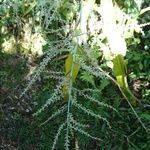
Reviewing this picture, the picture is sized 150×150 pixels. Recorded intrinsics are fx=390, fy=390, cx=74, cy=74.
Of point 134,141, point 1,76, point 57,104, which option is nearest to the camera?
point 134,141

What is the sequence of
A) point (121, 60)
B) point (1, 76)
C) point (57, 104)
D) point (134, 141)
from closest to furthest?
point (121, 60) < point (134, 141) < point (57, 104) < point (1, 76)

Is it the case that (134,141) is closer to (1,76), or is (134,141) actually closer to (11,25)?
(1,76)

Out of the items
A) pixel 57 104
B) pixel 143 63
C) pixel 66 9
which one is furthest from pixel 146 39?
pixel 57 104

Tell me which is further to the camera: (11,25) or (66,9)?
(11,25)

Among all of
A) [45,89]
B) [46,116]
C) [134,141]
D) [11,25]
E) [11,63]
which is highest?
[11,25]

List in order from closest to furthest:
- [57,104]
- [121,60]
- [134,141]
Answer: [121,60], [134,141], [57,104]

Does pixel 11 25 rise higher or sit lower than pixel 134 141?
higher

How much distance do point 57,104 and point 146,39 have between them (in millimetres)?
947

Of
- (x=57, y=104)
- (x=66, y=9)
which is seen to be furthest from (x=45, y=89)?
(x=66, y=9)

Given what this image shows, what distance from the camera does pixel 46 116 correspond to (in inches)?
126

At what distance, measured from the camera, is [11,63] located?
139 inches

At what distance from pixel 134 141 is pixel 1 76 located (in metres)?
1.29

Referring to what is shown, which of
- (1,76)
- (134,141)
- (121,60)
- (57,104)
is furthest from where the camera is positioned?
(1,76)

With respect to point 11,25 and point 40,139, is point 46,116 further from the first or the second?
point 11,25
